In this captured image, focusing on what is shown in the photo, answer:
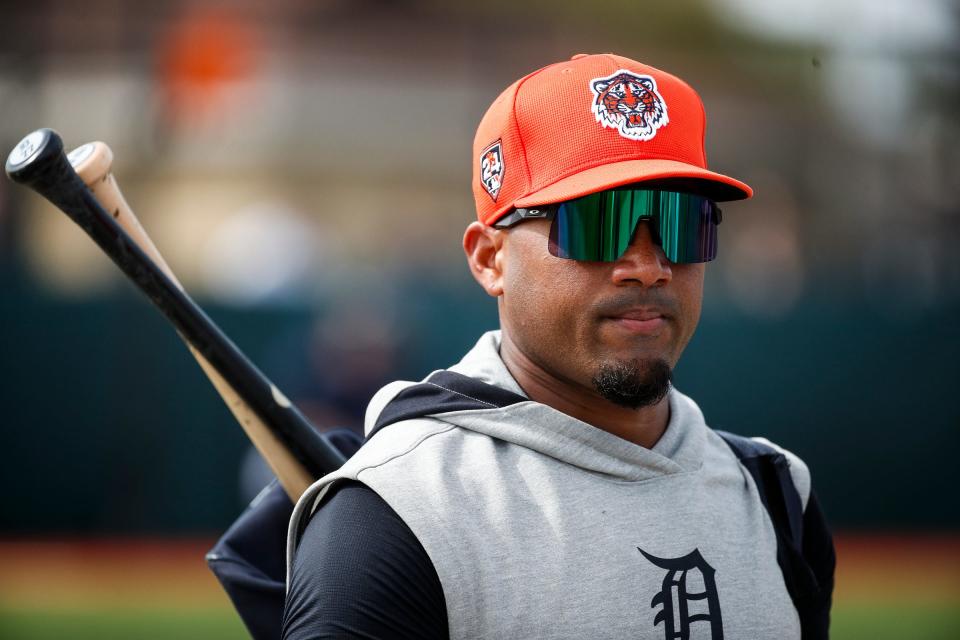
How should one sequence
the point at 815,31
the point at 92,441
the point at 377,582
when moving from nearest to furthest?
the point at 377,582, the point at 92,441, the point at 815,31

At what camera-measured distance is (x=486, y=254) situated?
217 cm

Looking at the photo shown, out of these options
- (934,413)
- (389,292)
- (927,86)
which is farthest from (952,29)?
(389,292)

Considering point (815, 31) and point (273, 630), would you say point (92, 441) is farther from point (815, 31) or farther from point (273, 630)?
point (815, 31)

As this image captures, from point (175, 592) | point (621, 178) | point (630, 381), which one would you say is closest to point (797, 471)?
point (630, 381)

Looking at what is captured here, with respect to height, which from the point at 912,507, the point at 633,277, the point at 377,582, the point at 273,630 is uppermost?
the point at 633,277

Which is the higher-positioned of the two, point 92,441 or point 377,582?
point 377,582

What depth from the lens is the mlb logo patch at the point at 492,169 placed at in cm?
206

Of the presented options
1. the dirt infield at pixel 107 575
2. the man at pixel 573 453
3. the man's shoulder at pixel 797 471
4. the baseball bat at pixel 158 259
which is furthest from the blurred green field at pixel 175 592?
the man at pixel 573 453

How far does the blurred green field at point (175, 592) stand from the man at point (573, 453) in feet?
16.6

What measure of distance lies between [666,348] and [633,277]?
149mm

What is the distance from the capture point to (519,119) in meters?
2.04

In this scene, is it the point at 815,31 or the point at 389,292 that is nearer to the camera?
the point at 389,292

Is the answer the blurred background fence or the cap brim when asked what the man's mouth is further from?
the blurred background fence

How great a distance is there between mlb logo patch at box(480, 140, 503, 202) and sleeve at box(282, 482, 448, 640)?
24.4 inches
